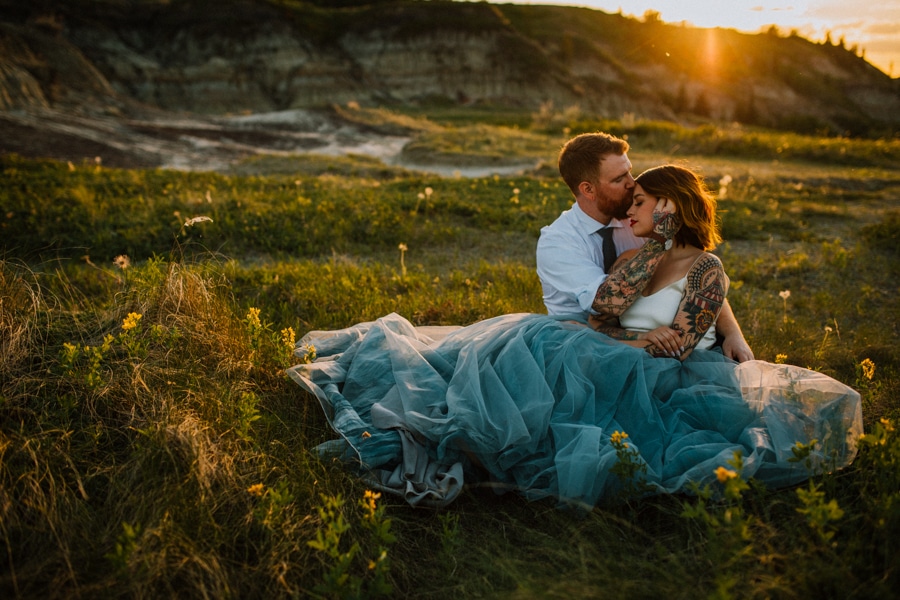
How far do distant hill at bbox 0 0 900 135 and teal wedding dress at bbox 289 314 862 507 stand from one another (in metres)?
25.3

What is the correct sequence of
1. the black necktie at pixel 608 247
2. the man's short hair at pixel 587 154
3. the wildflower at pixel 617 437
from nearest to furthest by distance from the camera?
the wildflower at pixel 617 437 → the man's short hair at pixel 587 154 → the black necktie at pixel 608 247

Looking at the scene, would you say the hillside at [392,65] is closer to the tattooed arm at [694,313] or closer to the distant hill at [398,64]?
the distant hill at [398,64]

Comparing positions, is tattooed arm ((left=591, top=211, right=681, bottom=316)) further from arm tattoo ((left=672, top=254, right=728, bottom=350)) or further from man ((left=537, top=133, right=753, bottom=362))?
arm tattoo ((left=672, top=254, right=728, bottom=350))

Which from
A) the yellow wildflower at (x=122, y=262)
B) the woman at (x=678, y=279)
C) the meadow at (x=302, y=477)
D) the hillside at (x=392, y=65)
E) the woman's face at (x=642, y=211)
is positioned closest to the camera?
the meadow at (x=302, y=477)

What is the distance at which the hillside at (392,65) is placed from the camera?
109ft

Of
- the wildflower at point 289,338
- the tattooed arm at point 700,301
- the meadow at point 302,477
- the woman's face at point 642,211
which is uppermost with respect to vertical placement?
the woman's face at point 642,211

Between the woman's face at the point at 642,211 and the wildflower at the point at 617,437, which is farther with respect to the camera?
the woman's face at the point at 642,211

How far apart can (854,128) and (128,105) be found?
5182 centimetres

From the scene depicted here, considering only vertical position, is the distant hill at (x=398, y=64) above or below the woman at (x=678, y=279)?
above

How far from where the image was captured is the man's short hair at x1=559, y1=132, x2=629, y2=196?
3797mm

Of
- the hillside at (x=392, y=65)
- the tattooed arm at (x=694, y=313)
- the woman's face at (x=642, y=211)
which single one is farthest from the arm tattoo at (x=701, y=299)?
the hillside at (x=392, y=65)

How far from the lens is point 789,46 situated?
65125 millimetres

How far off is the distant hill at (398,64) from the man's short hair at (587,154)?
81.8ft

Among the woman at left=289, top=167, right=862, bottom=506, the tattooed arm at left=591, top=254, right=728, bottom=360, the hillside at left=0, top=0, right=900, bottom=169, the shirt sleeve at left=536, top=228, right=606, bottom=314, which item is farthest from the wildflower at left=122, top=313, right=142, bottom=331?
the hillside at left=0, top=0, right=900, bottom=169
